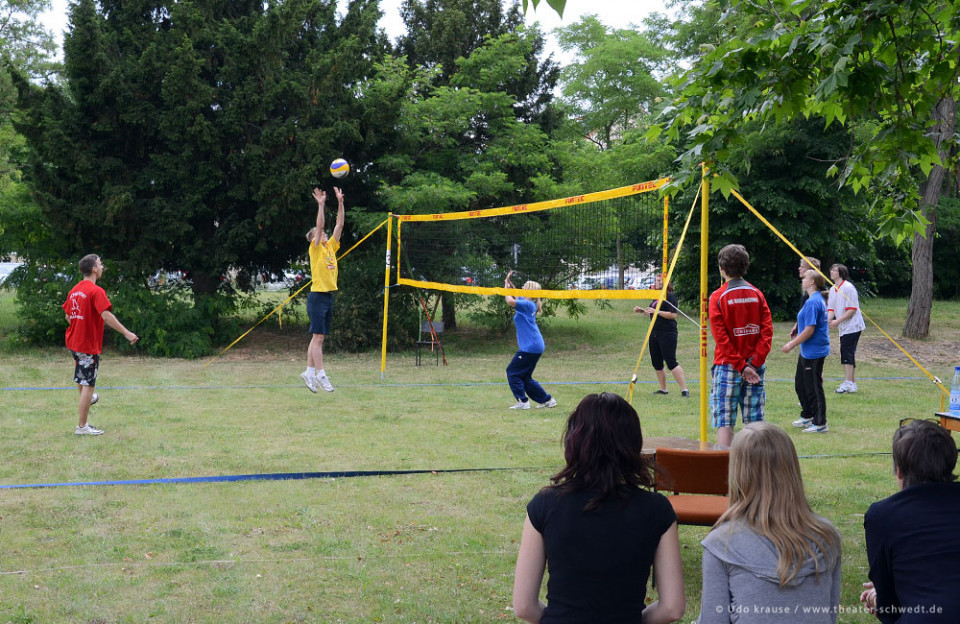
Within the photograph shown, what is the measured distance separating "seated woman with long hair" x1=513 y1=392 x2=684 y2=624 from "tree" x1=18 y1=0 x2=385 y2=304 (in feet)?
44.9

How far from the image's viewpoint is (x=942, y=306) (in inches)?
1046

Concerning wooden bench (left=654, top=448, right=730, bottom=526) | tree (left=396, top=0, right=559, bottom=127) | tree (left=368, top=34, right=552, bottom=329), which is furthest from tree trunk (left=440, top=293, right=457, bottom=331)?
wooden bench (left=654, top=448, right=730, bottom=526)

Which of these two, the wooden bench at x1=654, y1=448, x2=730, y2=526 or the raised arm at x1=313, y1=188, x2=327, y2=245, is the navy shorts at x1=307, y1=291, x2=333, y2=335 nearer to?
the raised arm at x1=313, y1=188, x2=327, y2=245

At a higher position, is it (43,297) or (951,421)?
(43,297)

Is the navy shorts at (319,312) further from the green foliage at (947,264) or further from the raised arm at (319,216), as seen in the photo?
the green foliage at (947,264)

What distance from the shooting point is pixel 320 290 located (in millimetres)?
10930

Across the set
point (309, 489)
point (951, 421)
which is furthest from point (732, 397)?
point (309, 489)

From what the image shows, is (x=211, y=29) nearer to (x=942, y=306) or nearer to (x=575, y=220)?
(x=575, y=220)

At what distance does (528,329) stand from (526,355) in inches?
12.3

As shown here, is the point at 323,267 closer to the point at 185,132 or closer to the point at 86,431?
the point at 86,431

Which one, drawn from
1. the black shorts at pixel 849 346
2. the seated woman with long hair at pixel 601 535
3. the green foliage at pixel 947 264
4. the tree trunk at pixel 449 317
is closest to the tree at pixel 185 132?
the tree trunk at pixel 449 317

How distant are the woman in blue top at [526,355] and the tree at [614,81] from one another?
24932 millimetres

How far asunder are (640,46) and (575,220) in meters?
23.8

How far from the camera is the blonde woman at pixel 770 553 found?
2.58m
